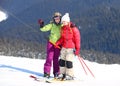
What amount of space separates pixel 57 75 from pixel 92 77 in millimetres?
1447

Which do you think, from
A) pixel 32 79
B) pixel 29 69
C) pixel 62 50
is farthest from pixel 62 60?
pixel 29 69

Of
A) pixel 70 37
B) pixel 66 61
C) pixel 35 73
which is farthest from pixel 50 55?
pixel 35 73

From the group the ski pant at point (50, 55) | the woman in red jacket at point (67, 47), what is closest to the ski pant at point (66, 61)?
the woman in red jacket at point (67, 47)

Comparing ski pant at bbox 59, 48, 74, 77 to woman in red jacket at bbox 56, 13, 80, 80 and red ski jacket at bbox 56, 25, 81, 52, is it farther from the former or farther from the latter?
red ski jacket at bbox 56, 25, 81, 52

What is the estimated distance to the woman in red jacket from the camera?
12.2m

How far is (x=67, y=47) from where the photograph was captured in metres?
12.4

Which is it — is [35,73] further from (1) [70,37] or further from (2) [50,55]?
(1) [70,37]

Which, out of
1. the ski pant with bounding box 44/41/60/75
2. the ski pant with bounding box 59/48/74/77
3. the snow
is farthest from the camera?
the ski pant with bounding box 44/41/60/75

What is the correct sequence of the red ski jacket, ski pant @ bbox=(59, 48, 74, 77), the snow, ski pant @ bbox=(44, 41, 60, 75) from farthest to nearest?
1. ski pant @ bbox=(44, 41, 60, 75)
2. ski pant @ bbox=(59, 48, 74, 77)
3. the red ski jacket
4. the snow

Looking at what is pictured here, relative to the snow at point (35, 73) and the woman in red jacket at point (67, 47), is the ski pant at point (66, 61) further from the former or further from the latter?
the snow at point (35, 73)

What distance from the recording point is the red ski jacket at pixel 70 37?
12.2 meters

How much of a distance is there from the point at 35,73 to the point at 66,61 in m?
1.65

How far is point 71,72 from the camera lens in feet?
40.4

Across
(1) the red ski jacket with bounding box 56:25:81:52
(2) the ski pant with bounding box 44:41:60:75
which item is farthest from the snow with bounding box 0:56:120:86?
(1) the red ski jacket with bounding box 56:25:81:52
